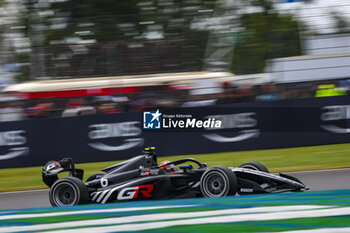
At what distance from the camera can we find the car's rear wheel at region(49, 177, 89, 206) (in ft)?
21.3

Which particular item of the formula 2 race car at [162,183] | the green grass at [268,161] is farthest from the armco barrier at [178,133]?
the formula 2 race car at [162,183]

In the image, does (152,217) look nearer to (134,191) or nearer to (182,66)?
(134,191)

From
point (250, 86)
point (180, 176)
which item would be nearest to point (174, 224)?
point (180, 176)

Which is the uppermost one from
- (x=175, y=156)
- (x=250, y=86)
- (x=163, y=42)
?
(x=163, y=42)

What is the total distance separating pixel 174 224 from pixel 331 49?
899 cm

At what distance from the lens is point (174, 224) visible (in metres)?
4.45

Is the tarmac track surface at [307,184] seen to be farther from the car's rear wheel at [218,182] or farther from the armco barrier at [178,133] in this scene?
the armco barrier at [178,133]

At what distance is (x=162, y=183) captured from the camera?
6.43 metres

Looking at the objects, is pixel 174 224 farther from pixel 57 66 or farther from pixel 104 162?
pixel 57 66

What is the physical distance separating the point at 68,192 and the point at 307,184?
3.80m

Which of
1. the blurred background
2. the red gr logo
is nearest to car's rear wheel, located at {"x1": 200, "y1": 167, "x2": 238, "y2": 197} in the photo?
the red gr logo

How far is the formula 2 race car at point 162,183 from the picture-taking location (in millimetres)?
6238

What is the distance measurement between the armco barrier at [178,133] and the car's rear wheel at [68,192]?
4.72m

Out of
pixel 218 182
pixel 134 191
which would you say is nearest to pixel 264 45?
pixel 218 182
